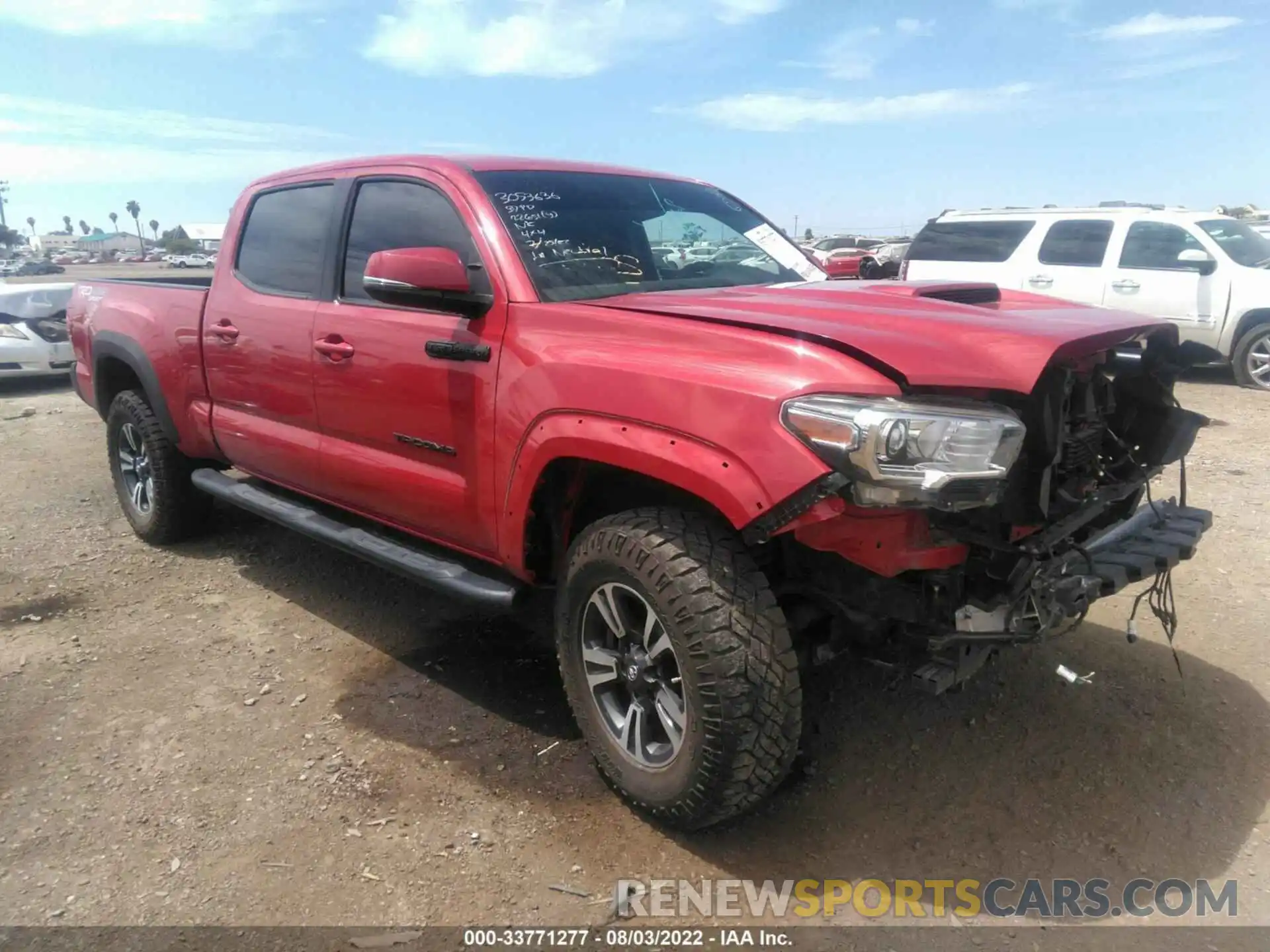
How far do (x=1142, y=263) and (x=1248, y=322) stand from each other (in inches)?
47.3

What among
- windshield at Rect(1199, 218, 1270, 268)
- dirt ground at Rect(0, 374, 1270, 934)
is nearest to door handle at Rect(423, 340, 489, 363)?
dirt ground at Rect(0, 374, 1270, 934)

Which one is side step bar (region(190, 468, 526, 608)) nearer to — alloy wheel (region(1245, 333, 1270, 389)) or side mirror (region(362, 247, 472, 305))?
side mirror (region(362, 247, 472, 305))

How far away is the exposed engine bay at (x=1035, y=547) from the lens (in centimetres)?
246

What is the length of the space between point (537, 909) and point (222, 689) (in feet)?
6.01

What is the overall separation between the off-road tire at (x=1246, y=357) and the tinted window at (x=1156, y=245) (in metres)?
0.94

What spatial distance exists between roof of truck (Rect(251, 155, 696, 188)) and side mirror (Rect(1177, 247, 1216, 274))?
26.3 ft

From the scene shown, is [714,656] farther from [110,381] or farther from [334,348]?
[110,381]

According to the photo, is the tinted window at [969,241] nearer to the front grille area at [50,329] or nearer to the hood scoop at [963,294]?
the hood scoop at [963,294]

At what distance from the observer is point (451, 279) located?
296 centimetres

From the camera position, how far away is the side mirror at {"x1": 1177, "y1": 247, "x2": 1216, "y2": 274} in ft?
32.3

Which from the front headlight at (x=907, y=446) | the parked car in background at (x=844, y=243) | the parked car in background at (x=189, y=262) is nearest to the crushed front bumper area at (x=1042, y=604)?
the front headlight at (x=907, y=446)

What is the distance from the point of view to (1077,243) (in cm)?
1055

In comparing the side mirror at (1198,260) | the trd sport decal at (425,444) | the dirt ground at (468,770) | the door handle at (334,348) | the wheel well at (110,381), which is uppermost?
the side mirror at (1198,260)

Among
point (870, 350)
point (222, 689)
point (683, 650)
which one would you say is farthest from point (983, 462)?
point (222, 689)
